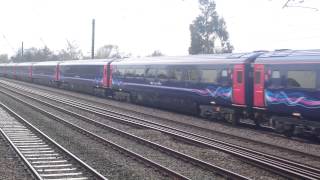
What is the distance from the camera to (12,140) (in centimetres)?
1588

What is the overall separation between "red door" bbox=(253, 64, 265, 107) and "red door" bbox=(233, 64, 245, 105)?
2.10 ft

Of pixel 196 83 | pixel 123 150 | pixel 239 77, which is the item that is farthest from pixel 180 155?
pixel 196 83

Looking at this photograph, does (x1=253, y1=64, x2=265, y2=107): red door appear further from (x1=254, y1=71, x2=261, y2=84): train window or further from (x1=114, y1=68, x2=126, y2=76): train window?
(x1=114, y1=68, x2=126, y2=76): train window

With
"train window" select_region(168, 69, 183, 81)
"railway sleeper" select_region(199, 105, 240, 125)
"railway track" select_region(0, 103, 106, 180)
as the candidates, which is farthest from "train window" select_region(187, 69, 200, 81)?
"railway track" select_region(0, 103, 106, 180)

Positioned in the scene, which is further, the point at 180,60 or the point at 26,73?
Answer: the point at 26,73

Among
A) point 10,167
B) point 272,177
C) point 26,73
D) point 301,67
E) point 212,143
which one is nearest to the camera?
point 272,177

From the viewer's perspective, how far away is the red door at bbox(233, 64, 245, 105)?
19495mm

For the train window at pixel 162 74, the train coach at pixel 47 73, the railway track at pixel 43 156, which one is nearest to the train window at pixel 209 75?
the train window at pixel 162 74

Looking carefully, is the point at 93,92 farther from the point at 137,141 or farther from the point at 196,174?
the point at 196,174

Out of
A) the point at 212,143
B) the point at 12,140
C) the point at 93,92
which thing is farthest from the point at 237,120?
the point at 93,92

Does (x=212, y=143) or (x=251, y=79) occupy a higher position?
(x=251, y=79)

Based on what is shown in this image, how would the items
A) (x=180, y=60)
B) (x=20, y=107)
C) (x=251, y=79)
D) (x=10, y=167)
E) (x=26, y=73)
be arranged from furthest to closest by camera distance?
1. (x=26, y=73)
2. (x=20, y=107)
3. (x=180, y=60)
4. (x=251, y=79)
5. (x=10, y=167)

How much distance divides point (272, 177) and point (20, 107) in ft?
64.3

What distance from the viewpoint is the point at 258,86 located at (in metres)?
18.7
